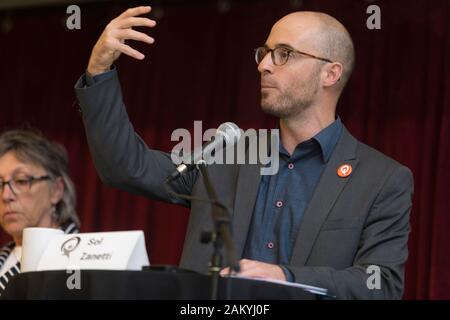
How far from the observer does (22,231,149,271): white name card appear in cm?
197

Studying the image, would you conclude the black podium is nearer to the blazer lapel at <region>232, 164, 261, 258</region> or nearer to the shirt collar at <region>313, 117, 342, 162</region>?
the blazer lapel at <region>232, 164, 261, 258</region>

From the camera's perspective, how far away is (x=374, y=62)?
158 inches

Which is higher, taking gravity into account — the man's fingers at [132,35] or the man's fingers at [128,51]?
the man's fingers at [132,35]

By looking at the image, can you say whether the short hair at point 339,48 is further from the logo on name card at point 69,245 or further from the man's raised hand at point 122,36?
the logo on name card at point 69,245

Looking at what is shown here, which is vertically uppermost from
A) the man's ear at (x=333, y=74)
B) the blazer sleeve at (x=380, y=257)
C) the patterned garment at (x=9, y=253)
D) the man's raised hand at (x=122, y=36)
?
the man's raised hand at (x=122, y=36)

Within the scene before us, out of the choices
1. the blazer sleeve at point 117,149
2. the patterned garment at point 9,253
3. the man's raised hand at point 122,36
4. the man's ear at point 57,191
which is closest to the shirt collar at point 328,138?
the blazer sleeve at point 117,149

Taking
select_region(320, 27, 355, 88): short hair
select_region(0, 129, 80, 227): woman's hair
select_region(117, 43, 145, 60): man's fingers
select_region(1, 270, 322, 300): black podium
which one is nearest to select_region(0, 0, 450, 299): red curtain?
select_region(0, 129, 80, 227): woman's hair

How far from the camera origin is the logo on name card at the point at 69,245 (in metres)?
2.09

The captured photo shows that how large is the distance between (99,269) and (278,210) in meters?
0.87

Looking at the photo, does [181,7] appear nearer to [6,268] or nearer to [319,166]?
[6,268]

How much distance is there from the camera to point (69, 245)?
2.12 meters

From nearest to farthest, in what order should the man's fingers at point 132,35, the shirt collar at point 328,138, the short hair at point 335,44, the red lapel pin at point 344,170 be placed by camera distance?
1. the man's fingers at point 132,35
2. the red lapel pin at point 344,170
3. the shirt collar at point 328,138
4. the short hair at point 335,44

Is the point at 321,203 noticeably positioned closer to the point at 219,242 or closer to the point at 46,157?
the point at 219,242

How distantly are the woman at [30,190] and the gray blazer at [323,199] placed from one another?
1069 mm
